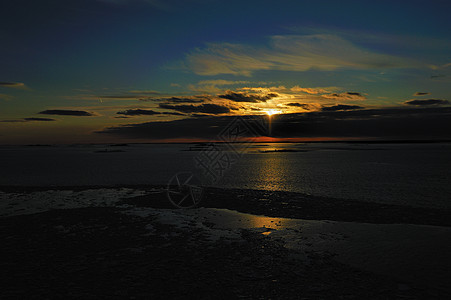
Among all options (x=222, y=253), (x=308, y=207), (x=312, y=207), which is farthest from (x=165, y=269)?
(x=312, y=207)

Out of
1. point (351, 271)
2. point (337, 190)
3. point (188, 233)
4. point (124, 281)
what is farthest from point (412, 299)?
point (337, 190)

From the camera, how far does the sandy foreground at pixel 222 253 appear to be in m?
8.11

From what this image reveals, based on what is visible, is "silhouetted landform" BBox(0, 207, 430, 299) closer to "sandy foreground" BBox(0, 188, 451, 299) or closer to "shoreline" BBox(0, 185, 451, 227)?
"sandy foreground" BBox(0, 188, 451, 299)

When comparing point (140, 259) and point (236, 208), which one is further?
point (236, 208)

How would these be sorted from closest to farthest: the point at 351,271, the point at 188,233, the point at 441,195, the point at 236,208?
the point at 351,271
the point at 188,233
the point at 236,208
the point at 441,195

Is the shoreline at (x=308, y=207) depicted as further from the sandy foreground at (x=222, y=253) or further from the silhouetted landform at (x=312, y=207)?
the sandy foreground at (x=222, y=253)

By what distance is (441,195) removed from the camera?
72.7 feet

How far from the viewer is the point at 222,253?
35.6ft

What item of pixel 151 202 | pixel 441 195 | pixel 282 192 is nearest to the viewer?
pixel 151 202

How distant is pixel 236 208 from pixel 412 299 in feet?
38.3

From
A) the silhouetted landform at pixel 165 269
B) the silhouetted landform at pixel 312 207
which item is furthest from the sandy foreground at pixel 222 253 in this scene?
the silhouetted landform at pixel 312 207

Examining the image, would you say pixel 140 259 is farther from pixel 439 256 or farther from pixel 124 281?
pixel 439 256

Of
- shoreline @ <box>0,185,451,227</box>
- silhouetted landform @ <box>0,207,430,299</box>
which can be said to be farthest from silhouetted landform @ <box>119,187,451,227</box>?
silhouetted landform @ <box>0,207,430,299</box>

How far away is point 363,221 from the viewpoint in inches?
598
